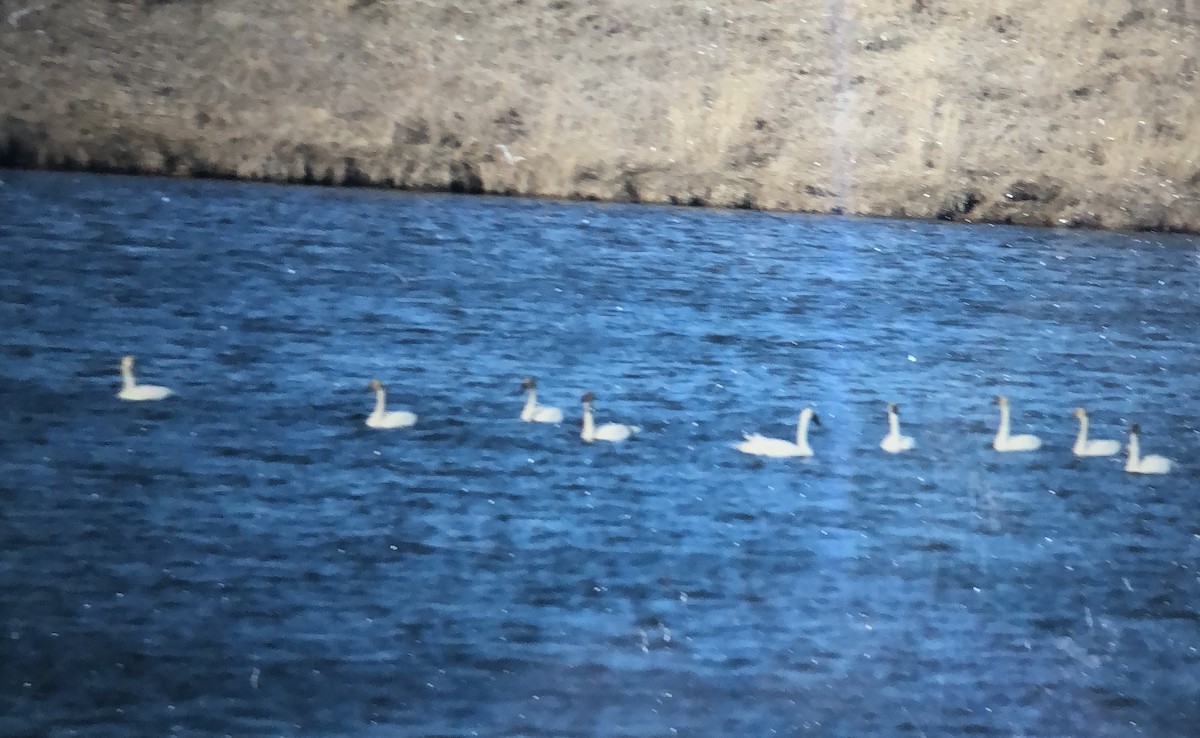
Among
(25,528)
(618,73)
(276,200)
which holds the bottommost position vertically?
(25,528)

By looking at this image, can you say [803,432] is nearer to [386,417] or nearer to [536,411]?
[536,411]

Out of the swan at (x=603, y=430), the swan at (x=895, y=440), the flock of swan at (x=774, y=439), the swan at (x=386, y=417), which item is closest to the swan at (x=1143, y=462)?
the flock of swan at (x=774, y=439)

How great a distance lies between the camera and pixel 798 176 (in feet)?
2.42

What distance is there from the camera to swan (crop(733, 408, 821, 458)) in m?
0.69

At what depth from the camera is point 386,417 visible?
27.1 inches

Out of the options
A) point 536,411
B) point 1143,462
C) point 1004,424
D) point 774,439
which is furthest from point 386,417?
point 1143,462

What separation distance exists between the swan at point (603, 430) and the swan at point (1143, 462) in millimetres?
383

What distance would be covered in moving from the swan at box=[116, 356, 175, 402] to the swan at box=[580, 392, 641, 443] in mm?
315

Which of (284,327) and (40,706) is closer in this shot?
(40,706)

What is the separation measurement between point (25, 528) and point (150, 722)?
6.6 inches

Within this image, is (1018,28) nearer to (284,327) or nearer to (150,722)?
(284,327)

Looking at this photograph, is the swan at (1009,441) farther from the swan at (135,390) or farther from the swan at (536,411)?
the swan at (135,390)

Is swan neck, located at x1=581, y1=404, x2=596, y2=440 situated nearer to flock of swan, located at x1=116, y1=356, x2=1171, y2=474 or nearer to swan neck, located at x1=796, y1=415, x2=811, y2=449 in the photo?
flock of swan, located at x1=116, y1=356, x2=1171, y2=474

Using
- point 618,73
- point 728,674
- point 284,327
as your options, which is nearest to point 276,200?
point 284,327
